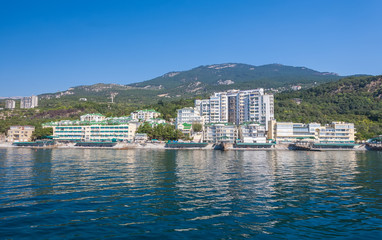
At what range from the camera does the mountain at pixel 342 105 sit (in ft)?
372

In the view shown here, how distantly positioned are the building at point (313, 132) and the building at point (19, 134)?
9179cm

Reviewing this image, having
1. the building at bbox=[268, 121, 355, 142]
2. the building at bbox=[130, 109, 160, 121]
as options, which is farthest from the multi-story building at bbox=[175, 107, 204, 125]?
the building at bbox=[268, 121, 355, 142]

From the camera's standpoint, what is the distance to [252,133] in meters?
97.7

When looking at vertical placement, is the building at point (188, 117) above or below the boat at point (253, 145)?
above

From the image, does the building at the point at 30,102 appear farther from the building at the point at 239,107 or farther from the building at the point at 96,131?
the building at the point at 239,107

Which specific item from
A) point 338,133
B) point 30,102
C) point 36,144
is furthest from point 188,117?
point 30,102

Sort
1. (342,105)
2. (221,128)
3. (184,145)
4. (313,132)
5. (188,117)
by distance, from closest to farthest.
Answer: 1. (184,145)
2. (313,132)
3. (221,128)
4. (188,117)
5. (342,105)

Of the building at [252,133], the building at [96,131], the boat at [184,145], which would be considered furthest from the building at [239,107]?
the building at [96,131]

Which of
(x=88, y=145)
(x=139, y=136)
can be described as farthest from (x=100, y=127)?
(x=139, y=136)

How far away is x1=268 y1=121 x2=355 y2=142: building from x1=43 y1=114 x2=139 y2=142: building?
167 feet

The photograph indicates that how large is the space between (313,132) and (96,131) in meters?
76.7

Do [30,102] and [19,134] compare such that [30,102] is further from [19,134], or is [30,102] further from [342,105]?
[342,105]

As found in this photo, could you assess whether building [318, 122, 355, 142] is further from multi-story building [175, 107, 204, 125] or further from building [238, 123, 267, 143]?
multi-story building [175, 107, 204, 125]

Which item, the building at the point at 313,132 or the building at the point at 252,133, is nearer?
the building at the point at 252,133
